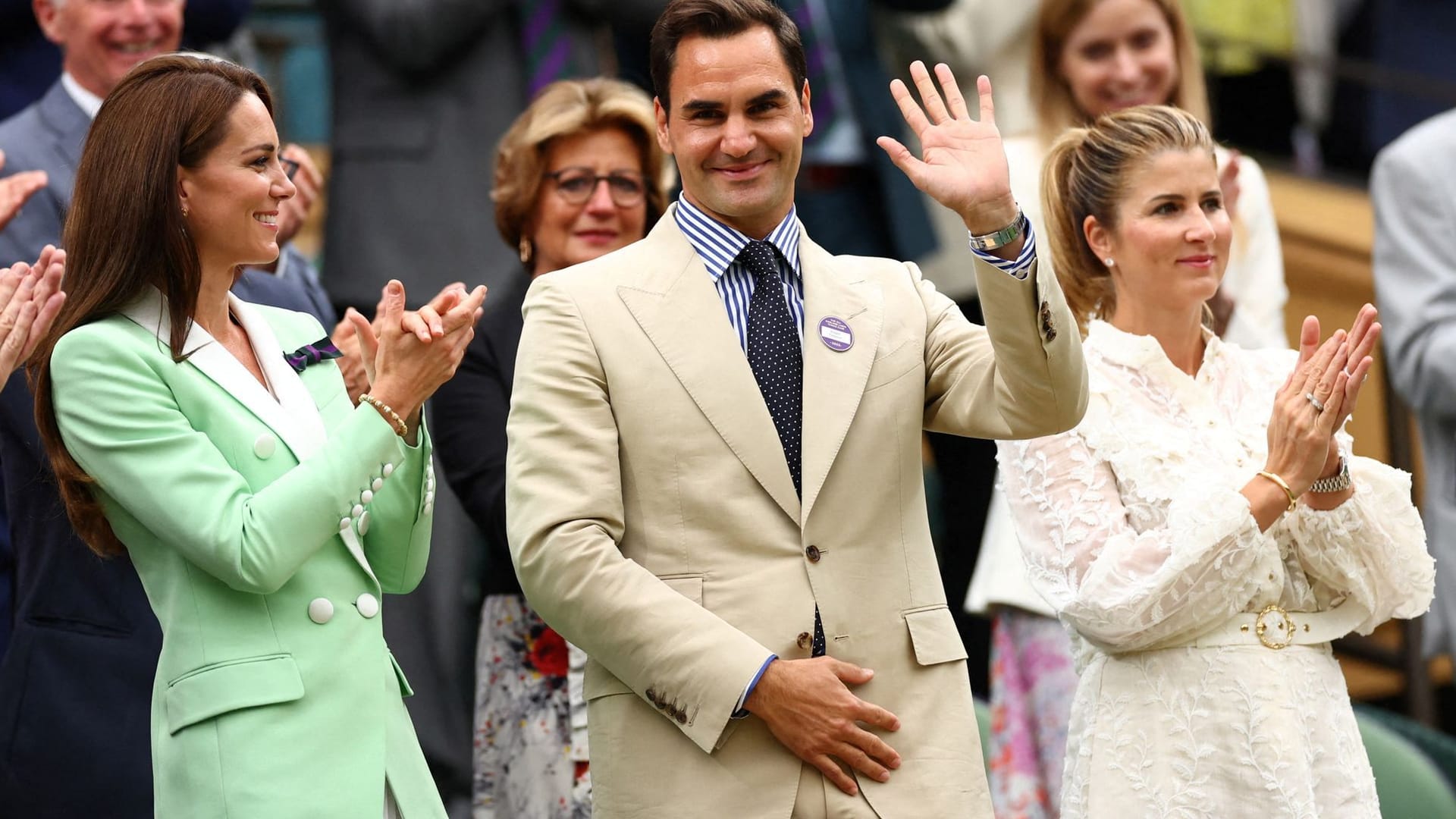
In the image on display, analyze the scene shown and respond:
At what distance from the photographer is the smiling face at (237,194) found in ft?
9.41

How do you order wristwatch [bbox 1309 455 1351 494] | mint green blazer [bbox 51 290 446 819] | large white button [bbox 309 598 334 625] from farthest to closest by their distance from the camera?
wristwatch [bbox 1309 455 1351 494]
large white button [bbox 309 598 334 625]
mint green blazer [bbox 51 290 446 819]

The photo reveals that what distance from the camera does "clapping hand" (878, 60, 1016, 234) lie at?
2.70 metres

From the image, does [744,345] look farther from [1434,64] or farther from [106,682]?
[1434,64]

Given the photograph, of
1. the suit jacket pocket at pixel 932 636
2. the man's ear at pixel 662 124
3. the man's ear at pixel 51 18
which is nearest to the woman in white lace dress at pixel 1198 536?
the suit jacket pocket at pixel 932 636

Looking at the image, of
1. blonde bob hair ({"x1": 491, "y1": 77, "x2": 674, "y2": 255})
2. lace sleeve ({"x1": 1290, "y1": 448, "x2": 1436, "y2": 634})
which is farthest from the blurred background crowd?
lace sleeve ({"x1": 1290, "y1": 448, "x2": 1436, "y2": 634})

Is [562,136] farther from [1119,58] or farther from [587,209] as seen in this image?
[1119,58]

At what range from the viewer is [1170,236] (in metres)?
3.45

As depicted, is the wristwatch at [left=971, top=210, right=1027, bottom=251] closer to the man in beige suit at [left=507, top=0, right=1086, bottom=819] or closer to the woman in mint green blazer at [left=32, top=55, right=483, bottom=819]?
the man in beige suit at [left=507, top=0, right=1086, bottom=819]

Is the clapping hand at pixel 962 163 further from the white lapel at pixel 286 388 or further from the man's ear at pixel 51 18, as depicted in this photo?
the man's ear at pixel 51 18

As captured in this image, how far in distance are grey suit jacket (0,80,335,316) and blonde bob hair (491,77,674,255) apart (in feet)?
1.46

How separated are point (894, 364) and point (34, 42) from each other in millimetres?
2759

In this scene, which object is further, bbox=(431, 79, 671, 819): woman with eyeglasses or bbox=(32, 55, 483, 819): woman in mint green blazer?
bbox=(431, 79, 671, 819): woman with eyeglasses

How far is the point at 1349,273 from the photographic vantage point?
6.95 metres

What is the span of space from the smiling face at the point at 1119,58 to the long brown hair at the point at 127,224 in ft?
7.89
